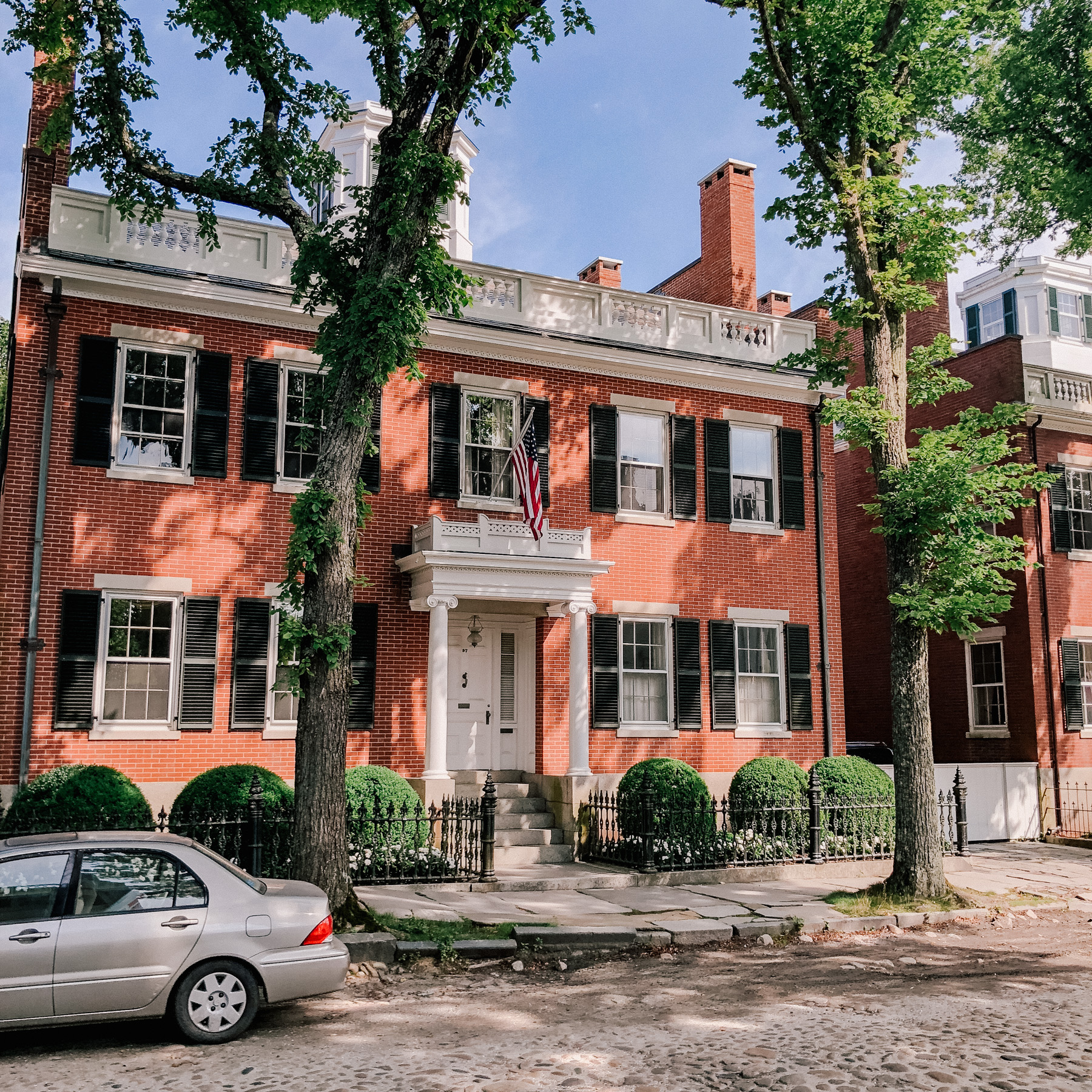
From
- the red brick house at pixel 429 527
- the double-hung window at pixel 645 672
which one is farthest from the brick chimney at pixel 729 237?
the double-hung window at pixel 645 672

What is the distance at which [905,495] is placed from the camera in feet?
44.2

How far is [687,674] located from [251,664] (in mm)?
7562

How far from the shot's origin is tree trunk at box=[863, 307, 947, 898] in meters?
13.2

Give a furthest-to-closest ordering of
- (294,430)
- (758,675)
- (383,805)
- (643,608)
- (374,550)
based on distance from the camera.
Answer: (758,675)
(643,608)
(374,550)
(294,430)
(383,805)

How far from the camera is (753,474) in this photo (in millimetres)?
20312

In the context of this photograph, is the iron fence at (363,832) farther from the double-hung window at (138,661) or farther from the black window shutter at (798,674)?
the black window shutter at (798,674)

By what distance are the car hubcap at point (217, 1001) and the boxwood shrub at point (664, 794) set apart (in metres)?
8.67

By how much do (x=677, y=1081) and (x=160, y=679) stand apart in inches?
440

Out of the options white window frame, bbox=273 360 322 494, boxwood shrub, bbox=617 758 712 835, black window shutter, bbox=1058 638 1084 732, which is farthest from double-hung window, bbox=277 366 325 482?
black window shutter, bbox=1058 638 1084 732

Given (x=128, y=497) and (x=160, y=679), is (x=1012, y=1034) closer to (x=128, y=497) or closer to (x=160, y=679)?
(x=160, y=679)

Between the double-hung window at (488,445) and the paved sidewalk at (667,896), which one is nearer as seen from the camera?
the paved sidewalk at (667,896)

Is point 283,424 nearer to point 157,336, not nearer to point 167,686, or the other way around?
point 157,336

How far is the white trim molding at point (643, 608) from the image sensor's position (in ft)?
61.1

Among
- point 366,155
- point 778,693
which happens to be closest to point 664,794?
point 778,693
